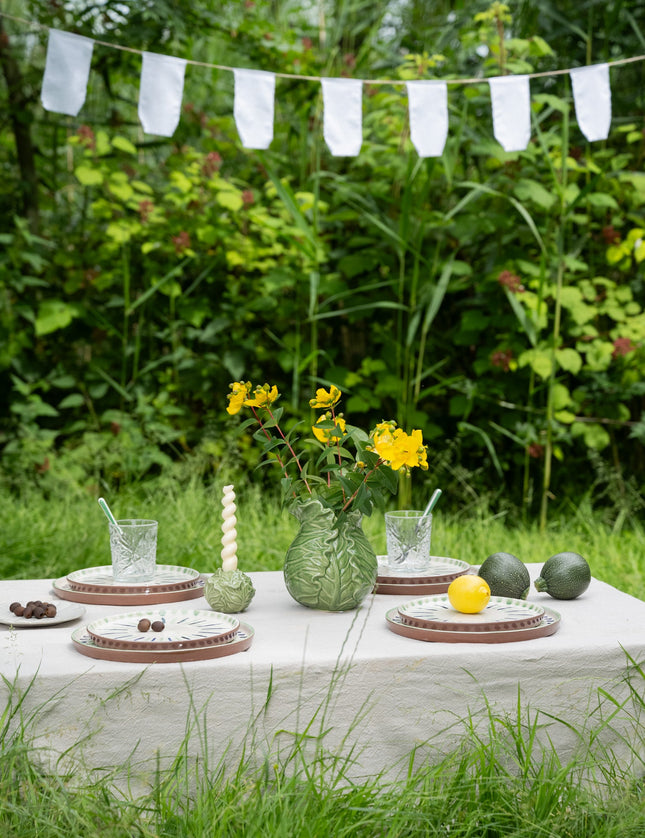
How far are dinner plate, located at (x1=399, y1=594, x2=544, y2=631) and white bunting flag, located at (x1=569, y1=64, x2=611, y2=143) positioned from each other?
6.25 feet

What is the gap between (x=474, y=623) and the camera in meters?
1.32

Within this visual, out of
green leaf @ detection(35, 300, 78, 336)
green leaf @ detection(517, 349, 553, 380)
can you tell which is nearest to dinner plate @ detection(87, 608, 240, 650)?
green leaf @ detection(517, 349, 553, 380)

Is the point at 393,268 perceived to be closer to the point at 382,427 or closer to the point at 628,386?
the point at 628,386

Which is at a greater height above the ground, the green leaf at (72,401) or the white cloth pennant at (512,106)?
the white cloth pennant at (512,106)

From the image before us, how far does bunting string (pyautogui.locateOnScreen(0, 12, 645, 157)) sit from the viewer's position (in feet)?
9.07

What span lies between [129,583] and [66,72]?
1.79 m

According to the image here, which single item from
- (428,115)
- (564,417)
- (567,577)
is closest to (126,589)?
(567,577)

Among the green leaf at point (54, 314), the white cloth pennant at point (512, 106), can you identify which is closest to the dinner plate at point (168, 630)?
the white cloth pennant at point (512, 106)

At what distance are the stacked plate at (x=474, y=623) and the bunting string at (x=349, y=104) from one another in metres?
1.82

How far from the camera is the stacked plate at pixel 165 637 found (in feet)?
3.98

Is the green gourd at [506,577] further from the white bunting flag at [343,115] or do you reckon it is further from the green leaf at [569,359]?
the green leaf at [569,359]

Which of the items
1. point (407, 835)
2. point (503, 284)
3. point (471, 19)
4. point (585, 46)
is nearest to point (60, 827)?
point (407, 835)

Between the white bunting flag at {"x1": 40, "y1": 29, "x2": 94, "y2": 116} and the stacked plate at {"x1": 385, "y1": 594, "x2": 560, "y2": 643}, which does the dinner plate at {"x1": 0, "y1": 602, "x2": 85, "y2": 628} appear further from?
the white bunting flag at {"x1": 40, "y1": 29, "x2": 94, "y2": 116}

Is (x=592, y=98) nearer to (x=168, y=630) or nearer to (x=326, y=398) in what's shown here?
(x=326, y=398)
